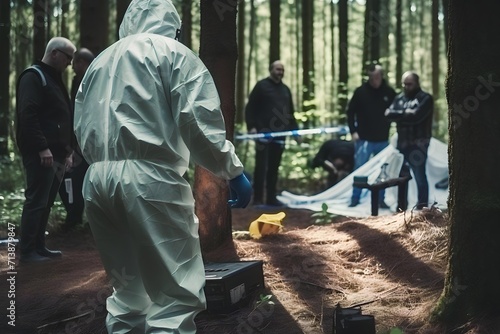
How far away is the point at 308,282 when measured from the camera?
5.29 metres

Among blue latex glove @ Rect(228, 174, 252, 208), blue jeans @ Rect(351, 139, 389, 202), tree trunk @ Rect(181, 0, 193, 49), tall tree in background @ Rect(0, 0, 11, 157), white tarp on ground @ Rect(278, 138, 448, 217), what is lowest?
white tarp on ground @ Rect(278, 138, 448, 217)

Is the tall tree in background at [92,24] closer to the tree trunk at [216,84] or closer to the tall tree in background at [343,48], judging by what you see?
the tree trunk at [216,84]

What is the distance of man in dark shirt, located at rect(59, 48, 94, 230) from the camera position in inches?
312

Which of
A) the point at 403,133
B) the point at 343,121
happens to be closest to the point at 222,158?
the point at 403,133

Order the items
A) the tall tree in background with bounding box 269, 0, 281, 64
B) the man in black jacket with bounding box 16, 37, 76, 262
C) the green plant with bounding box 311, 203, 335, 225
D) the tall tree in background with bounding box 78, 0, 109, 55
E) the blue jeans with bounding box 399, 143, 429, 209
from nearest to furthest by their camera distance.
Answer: the man in black jacket with bounding box 16, 37, 76, 262 < the green plant with bounding box 311, 203, 335, 225 < the tall tree in background with bounding box 78, 0, 109, 55 < the blue jeans with bounding box 399, 143, 429, 209 < the tall tree in background with bounding box 269, 0, 281, 64

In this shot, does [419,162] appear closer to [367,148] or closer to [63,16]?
[367,148]

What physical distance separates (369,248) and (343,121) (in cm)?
1194

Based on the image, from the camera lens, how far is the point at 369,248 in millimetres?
5934

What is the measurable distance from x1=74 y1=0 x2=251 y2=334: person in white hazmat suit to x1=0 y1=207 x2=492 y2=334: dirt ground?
893 mm

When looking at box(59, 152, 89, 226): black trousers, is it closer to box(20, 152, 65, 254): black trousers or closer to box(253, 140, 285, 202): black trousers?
box(20, 152, 65, 254): black trousers

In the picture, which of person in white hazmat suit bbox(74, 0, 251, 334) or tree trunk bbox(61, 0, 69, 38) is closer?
person in white hazmat suit bbox(74, 0, 251, 334)

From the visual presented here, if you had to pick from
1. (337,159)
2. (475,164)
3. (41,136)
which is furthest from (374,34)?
(475,164)

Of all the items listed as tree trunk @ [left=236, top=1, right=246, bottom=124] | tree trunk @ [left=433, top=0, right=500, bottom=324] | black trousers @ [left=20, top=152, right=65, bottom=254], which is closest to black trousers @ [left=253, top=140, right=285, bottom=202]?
black trousers @ [left=20, top=152, right=65, bottom=254]

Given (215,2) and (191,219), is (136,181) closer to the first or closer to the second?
(191,219)
